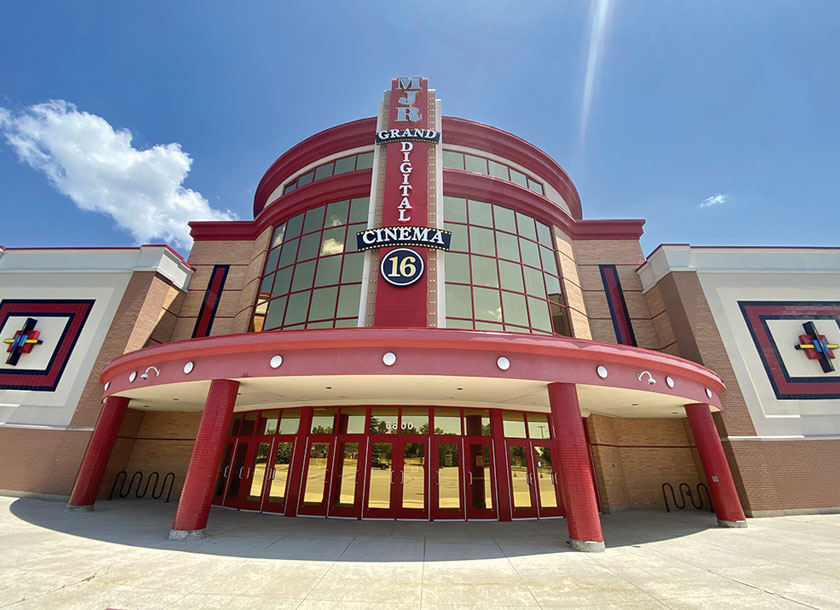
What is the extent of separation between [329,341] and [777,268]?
886 inches

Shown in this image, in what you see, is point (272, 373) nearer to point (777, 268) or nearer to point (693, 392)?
point (693, 392)

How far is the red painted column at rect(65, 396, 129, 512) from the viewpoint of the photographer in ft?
40.0

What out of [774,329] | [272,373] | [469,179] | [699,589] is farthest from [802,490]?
[272,373]

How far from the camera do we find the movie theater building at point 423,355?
9609 millimetres

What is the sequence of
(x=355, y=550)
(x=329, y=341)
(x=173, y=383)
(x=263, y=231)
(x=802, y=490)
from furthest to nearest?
(x=263, y=231), (x=802, y=490), (x=173, y=383), (x=329, y=341), (x=355, y=550)

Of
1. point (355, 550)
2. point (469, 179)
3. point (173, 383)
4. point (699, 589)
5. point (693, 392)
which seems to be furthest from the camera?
point (469, 179)

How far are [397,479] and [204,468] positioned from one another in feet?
19.4

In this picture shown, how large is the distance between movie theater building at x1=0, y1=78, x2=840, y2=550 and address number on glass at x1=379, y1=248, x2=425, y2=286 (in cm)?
10

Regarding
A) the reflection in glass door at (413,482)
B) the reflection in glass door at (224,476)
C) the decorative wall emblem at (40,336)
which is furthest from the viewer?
the decorative wall emblem at (40,336)

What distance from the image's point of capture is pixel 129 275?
18.9m

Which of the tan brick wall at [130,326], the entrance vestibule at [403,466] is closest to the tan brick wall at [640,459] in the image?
the entrance vestibule at [403,466]

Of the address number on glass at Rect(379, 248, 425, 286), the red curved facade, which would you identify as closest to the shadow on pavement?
the red curved facade

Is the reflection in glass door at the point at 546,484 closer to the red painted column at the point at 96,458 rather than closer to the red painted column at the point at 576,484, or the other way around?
the red painted column at the point at 576,484

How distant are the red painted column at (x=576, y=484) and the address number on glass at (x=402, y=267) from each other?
7499 millimetres
